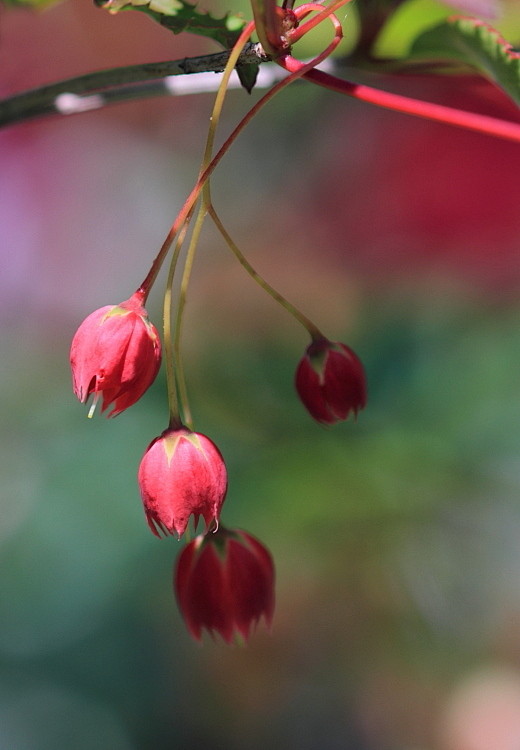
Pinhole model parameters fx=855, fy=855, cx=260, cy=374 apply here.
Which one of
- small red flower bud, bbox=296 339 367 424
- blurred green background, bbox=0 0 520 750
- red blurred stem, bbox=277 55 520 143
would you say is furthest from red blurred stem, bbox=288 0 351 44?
blurred green background, bbox=0 0 520 750

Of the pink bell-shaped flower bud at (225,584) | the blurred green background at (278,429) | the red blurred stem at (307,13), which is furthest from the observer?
the blurred green background at (278,429)

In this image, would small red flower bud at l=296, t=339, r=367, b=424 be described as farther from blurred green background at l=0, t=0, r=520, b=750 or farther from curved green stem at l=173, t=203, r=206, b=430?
blurred green background at l=0, t=0, r=520, b=750

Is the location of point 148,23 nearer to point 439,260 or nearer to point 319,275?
point 319,275

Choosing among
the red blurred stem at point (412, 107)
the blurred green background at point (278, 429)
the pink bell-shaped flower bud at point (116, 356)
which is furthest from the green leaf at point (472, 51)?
the blurred green background at point (278, 429)

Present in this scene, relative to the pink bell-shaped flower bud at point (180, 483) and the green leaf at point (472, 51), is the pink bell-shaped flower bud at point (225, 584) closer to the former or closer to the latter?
the pink bell-shaped flower bud at point (180, 483)

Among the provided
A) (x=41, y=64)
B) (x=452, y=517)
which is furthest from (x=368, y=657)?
(x=41, y=64)

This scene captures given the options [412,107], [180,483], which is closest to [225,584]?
[180,483]

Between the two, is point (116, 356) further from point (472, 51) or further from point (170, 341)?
point (472, 51)
